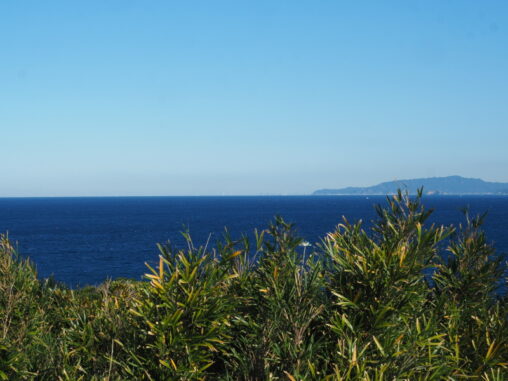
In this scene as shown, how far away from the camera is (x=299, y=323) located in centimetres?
1066

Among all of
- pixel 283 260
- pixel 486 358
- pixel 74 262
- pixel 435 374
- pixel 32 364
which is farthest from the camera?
pixel 74 262

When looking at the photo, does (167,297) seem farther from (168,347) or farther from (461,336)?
(461,336)

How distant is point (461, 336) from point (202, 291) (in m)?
6.05

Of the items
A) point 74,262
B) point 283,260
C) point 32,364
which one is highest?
point 283,260

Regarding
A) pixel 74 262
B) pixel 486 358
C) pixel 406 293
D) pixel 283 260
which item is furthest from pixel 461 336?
pixel 74 262

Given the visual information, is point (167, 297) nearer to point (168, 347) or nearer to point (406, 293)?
point (168, 347)

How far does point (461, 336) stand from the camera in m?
11.9

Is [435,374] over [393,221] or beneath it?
beneath

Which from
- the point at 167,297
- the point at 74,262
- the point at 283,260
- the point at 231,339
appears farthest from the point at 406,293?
the point at 74,262

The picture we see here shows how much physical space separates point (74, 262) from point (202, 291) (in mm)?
76002

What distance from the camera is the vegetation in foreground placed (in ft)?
33.8

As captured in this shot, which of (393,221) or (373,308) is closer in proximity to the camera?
(373,308)

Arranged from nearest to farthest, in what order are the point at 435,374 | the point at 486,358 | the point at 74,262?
the point at 435,374, the point at 486,358, the point at 74,262

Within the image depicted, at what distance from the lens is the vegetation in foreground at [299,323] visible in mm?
10297
